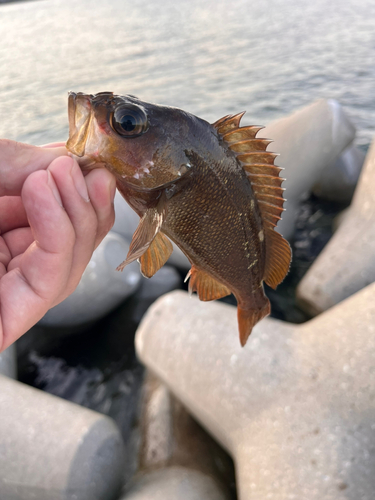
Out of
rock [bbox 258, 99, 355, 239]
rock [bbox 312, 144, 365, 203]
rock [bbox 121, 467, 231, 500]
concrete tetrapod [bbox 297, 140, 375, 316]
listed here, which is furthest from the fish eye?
rock [bbox 312, 144, 365, 203]

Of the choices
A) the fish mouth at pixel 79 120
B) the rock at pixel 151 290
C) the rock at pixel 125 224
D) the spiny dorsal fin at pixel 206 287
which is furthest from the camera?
the rock at pixel 125 224

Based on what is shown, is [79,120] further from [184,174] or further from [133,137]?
[184,174]

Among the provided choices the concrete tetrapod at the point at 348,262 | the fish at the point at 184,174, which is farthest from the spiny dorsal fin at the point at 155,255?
the concrete tetrapod at the point at 348,262

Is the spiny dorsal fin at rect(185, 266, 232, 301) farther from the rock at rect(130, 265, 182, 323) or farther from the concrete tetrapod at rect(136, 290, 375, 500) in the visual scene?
the rock at rect(130, 265, 182, 323)

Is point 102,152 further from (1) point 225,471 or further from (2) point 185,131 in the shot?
(1) point 225,471

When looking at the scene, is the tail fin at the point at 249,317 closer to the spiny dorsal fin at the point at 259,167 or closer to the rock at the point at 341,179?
the spiny dorsal fin at the point at 259,167

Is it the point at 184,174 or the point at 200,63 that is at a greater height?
the point at 184,174

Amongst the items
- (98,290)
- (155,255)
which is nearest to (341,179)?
(98,290)
